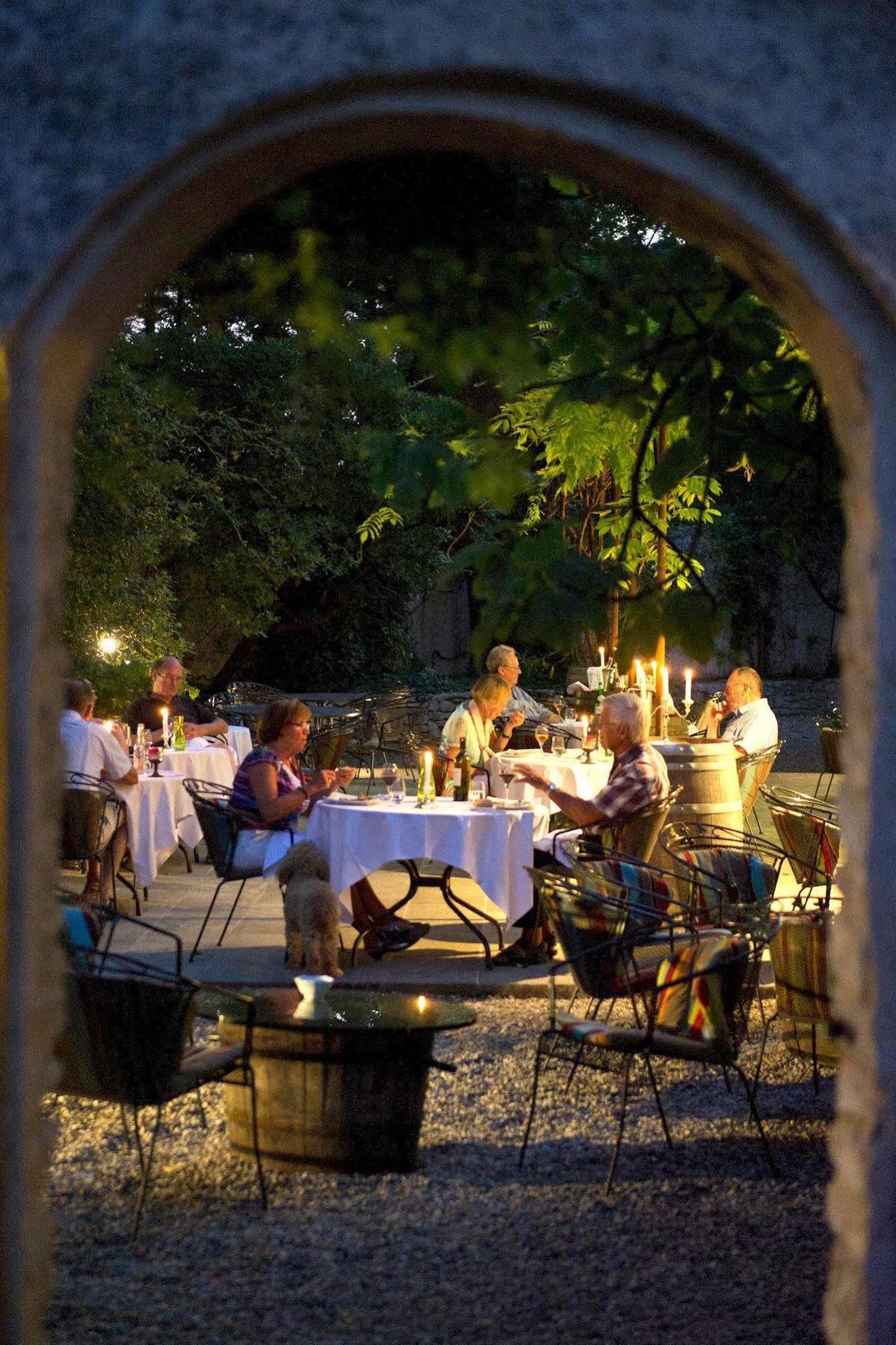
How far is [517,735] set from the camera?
11.4m

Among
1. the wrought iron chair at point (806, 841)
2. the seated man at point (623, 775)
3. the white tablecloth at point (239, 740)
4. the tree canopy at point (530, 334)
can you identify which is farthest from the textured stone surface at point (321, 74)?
the white tablecloth at point (239, 740)

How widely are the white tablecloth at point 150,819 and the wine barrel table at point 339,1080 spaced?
3954mm

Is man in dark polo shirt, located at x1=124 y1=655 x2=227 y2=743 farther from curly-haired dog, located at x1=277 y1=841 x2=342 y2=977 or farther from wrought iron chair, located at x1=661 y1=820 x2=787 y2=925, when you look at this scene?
wrought iron chair, located at x1=661 y1=820 x2=787 y2=925

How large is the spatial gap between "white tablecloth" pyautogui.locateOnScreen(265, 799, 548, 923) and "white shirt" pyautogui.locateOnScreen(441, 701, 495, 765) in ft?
5.41

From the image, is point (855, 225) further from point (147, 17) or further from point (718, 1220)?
point (718, 1220)

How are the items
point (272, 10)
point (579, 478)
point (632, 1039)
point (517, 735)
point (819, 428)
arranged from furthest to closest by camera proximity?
point (517, 735)
point (579, 478)
point (632, 1039)
point (819, 428)
point (272, 10)

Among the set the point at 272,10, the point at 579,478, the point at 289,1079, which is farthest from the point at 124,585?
the point at 272,10

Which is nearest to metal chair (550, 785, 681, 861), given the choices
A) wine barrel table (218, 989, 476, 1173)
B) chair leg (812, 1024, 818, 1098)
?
chair leg (812, 1024, 818, 1098)

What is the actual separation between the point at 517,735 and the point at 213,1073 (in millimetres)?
7174

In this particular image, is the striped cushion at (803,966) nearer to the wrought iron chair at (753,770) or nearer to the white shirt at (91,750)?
the white shirt at (91,750)

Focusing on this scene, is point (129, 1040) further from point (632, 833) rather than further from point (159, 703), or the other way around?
point (159, 703)

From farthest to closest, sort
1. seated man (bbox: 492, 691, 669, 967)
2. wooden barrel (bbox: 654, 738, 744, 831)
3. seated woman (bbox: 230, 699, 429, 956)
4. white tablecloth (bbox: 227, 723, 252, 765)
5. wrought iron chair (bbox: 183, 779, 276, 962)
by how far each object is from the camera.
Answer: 1. white tablecloth (bbox: 227, 723, 252, 765)
2. wooden barrel (bbox: 654, 738, 744, 831)
3. wrought iron chair (bbox: 183, 779, 276, 962)
4. seated woman (bbox: 230, 699, 429, 956)
5. seated man (bbox: 492, 691, 669, 967)

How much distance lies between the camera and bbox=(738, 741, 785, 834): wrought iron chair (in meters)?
9.91

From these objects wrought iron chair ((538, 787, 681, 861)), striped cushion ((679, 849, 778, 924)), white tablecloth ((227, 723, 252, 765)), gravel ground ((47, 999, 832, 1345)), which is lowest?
gravel ground ((47, 999, 832, 1345))
